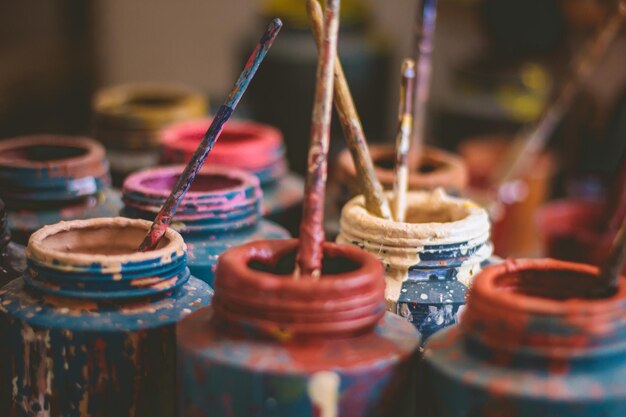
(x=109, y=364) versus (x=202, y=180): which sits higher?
(x=202, y=180)

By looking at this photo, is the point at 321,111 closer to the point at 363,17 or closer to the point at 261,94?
the point at 261,94

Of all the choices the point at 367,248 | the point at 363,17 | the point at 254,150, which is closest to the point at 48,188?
the point at 254,150

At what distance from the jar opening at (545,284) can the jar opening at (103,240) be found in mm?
735

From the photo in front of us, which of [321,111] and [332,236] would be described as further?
[332,236]

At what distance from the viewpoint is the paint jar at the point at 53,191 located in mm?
2287

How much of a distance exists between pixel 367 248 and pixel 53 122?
4.30m

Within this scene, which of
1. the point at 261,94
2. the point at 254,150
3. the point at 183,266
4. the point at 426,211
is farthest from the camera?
the point at 261,94

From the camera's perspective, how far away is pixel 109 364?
1.72 m

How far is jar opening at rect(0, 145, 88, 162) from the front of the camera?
2.55m

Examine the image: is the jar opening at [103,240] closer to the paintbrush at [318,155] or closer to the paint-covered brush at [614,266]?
the paintbrush at [318,155]

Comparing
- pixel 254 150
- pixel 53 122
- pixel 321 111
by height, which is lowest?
pixel 53 122

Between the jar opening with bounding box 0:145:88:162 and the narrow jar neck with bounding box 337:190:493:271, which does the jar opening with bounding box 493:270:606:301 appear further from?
the jar opening with bounding box 0:145:88:162

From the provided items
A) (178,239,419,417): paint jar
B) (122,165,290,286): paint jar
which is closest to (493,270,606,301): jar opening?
(178,239,419,417): paint jar

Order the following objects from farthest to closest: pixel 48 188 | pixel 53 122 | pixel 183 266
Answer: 1. pixel 53 122
2. pixel 48 188
3. pixel 183 266
